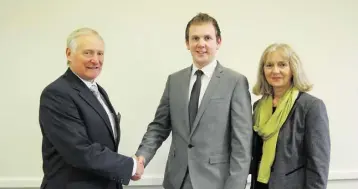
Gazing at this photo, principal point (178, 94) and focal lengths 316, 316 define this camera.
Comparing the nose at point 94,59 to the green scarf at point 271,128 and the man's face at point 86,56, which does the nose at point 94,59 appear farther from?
the green scarf at point 271,128

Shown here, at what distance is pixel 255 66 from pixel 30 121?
5.65 ft

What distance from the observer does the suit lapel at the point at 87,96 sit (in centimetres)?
151

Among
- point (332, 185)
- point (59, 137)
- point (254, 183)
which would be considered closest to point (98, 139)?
point (59, 137)


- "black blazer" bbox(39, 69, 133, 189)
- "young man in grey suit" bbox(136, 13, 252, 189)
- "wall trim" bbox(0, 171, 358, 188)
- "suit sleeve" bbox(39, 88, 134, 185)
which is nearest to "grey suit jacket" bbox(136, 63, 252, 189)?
"young man in grey suit" bbox(136, 13, 252, 189)

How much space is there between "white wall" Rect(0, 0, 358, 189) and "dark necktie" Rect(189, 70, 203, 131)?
66 centimetres

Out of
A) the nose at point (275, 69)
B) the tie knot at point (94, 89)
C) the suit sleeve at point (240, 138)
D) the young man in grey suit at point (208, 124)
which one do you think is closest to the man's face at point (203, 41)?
the young man in grey suit at point (208, 124)

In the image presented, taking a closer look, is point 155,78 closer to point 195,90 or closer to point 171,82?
point 171,82

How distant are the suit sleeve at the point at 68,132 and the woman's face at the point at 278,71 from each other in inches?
38.2

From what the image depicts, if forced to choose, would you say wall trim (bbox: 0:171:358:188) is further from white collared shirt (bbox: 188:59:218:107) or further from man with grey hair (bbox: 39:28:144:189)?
white collared shirt (bbox: 188:59:218:107)

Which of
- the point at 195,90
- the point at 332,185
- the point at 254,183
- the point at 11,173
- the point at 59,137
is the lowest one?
the point at 332,185

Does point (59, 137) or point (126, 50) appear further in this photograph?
point (126, 50)

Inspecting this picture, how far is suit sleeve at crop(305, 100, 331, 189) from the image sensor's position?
1.54 m

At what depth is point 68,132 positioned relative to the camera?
1.42m

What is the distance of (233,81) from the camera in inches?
65.6
